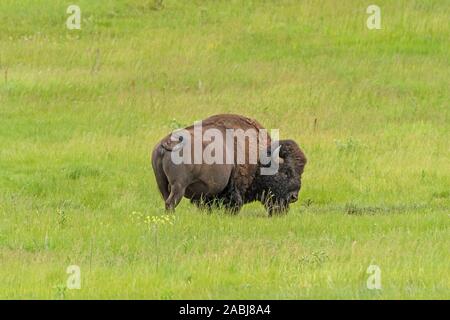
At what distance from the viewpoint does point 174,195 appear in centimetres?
1602

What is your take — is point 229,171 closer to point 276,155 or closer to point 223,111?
point 276,155

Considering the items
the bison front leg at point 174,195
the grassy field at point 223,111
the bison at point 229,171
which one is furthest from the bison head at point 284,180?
the bison front leg at point 174,195

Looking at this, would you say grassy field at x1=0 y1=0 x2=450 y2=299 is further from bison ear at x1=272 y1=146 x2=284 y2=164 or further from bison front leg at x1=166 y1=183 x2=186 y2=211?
bison ear at x1=272 y1=146 x2=284 y2=164

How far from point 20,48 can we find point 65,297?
17920 mm

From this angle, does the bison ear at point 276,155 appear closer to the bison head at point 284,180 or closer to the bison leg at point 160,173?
the bison head at point 284,180

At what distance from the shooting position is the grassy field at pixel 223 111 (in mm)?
12859

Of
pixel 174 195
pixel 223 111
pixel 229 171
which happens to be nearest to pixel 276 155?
pixel 229 171

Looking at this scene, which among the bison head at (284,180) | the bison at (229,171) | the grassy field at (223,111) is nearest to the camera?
the grassy field at (223,111)

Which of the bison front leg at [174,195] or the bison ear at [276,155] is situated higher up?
the bison ear at [276,155]

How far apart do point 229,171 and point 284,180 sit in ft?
2.72

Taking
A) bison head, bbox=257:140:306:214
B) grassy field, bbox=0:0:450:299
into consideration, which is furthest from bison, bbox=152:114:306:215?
grassy field, bbox=0:0:450:299

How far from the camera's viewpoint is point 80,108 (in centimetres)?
2447

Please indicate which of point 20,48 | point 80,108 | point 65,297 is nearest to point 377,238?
point 65,297
